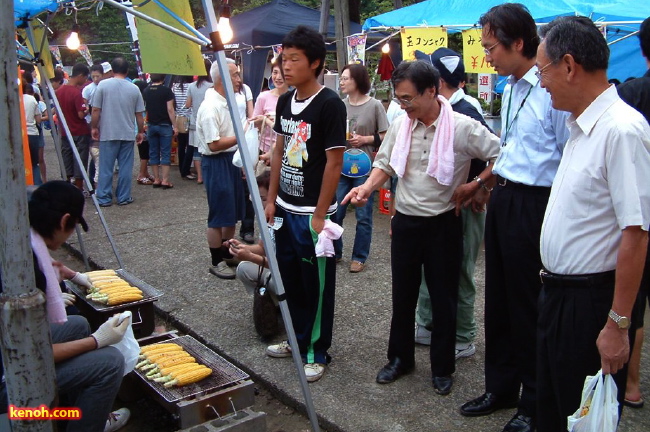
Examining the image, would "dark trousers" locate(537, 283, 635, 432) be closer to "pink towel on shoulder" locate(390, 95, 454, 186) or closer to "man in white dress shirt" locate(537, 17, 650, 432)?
"man in white dress shirt" locate(537, 17, 650, 432)

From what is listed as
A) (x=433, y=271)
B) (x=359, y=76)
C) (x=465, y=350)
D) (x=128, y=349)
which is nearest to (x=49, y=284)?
(x=128, y=349)

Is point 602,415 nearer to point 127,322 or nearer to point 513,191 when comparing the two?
point 513,191

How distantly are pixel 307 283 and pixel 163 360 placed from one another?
1013 millimetres

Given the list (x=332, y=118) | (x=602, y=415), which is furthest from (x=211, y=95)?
(x=602, y=415)

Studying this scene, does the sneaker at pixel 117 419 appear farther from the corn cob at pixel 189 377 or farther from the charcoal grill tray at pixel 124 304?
the charcoal grill tray at pixel 124 304

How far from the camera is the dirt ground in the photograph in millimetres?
3555

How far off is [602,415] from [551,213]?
0.72 metres

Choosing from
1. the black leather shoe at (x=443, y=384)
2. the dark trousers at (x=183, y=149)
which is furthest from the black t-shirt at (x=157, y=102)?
the black leather shoe at (x=443, y=384)

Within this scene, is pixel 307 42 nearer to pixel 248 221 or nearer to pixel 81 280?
pixel 81 280

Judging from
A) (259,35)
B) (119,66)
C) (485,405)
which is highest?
(259,35)

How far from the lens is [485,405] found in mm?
3367

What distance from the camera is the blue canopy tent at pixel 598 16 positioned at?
7504 millimetres

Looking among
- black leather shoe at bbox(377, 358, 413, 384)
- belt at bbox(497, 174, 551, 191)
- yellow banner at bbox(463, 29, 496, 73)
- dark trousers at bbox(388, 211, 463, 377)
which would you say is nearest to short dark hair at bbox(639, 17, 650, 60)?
belt at bbox(497, 174, 551, 191)

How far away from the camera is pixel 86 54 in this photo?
17969 mm
